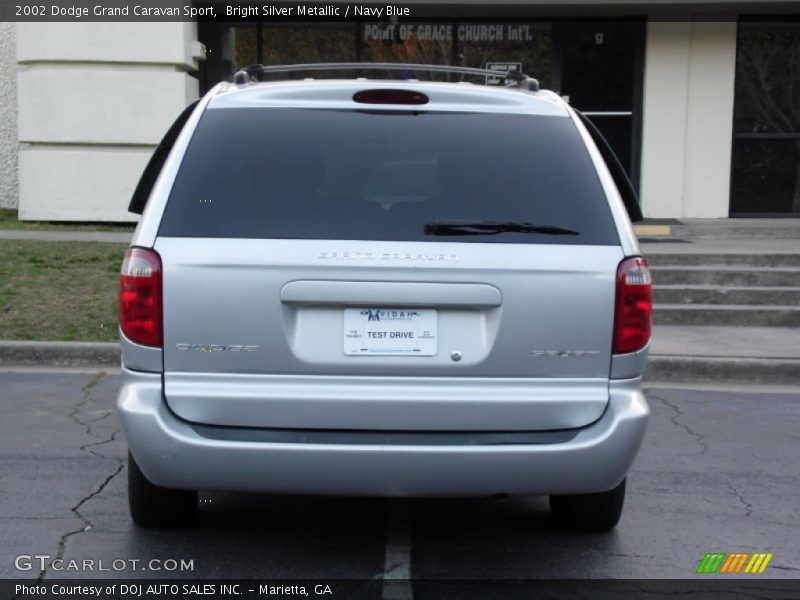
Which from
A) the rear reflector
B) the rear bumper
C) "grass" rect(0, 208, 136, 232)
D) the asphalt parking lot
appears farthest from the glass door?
the rear bumper

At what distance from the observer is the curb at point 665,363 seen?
870cm

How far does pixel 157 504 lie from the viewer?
15.1 ft

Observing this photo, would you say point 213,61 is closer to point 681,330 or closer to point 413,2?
point 413,2

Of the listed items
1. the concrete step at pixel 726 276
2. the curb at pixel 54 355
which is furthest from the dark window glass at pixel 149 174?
the concrete step at pixel 726 276

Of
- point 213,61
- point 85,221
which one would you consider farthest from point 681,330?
point 213,61

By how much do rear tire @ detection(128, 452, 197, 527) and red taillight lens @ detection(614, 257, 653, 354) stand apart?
1.92m

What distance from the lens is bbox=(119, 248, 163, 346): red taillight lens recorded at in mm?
3918

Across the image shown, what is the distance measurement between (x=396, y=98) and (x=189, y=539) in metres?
2.02

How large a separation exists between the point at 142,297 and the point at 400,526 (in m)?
1.66

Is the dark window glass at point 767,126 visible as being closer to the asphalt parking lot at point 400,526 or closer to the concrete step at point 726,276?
the concrete step at point 726,276

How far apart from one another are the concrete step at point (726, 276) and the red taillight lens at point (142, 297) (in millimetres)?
8079

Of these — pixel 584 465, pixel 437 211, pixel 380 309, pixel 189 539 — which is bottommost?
pixel 189 539

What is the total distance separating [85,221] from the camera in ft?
46.1

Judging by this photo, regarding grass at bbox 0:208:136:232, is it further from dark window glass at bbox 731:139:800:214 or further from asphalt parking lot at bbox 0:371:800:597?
dark window glass at bbox 731:139:800:214
